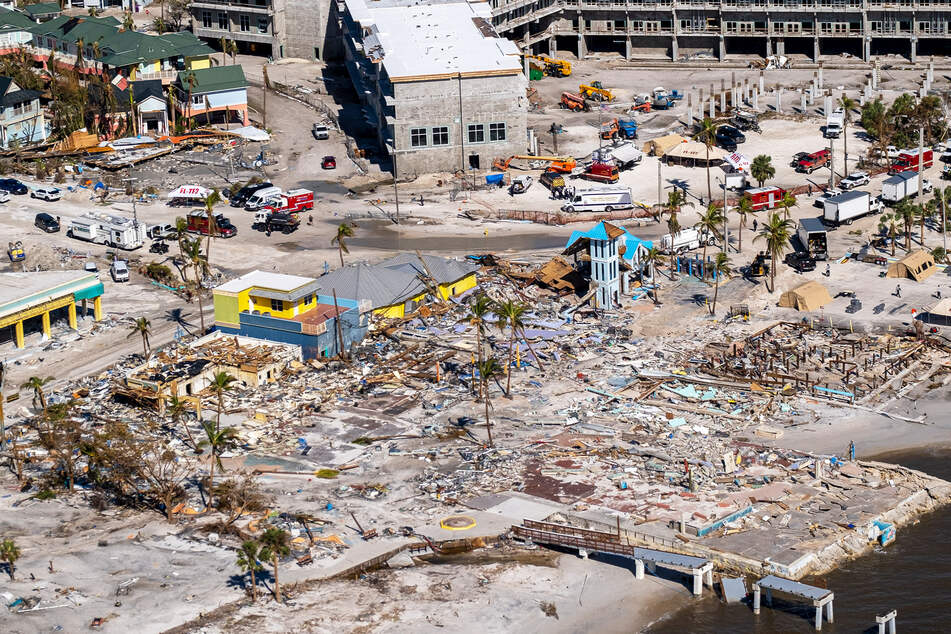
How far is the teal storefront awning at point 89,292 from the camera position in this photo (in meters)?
97.8

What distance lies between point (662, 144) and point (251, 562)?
240ft

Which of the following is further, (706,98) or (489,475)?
(706,98)

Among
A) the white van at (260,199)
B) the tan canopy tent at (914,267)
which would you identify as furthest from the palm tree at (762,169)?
the white van at (260,199)

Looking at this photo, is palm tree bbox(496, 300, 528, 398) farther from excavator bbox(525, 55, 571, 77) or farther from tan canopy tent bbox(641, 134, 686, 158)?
excavator bbox(525, 55, 571, 77)

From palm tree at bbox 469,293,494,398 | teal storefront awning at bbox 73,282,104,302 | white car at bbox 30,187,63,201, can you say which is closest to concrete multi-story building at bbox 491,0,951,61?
white car at bbox 30,187,63,201

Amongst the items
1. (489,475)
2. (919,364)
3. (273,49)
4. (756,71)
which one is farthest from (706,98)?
(489,475)

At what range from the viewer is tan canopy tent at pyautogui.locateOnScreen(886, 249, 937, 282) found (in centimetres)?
10219

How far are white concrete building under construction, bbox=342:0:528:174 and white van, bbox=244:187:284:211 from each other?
38.2 feet

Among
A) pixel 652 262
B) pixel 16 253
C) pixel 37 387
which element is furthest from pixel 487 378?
pixel 16 253

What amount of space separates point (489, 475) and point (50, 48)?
95.1 metres

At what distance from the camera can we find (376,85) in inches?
5261

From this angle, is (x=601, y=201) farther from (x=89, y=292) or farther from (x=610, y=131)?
(x=89, y=292)

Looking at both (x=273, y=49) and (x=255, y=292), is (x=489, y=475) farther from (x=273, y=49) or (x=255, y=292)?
(x=273, y=49)

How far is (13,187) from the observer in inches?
4820
